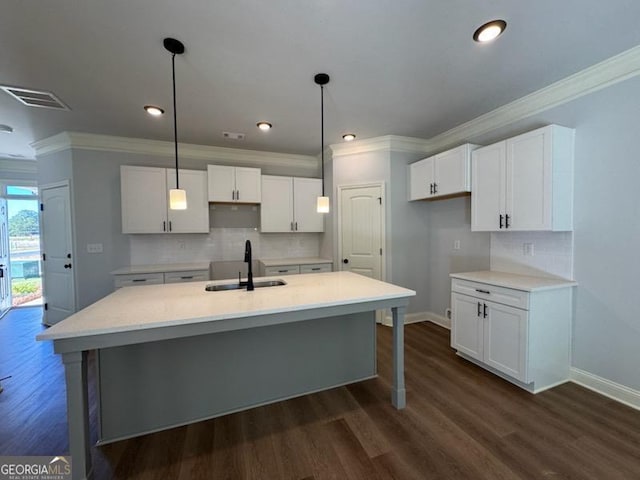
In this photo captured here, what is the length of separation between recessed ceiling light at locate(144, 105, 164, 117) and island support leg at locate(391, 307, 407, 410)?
3114mm

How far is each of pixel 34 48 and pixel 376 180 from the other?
138 inches

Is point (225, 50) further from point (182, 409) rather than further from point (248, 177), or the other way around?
point (182, 409)

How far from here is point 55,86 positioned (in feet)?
7.82

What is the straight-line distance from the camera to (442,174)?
10.8ft

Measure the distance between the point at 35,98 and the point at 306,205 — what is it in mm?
3221

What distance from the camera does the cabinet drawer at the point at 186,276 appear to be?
11.4ft

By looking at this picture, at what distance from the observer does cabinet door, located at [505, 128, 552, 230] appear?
Result: 2311 millimetres

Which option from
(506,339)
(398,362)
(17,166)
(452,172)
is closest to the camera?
(398,362)

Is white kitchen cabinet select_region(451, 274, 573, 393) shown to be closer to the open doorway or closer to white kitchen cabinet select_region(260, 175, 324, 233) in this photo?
white kitchen cabinet select_region(260, 175, 324, 233)

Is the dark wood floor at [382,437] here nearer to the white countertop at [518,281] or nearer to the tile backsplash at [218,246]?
the white countertop at [518,281]

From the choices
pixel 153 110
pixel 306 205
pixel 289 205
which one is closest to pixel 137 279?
pixel 153 110

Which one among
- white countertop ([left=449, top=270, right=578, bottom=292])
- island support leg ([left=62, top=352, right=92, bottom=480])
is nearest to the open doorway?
island support leg ([left=62, top=352, right=92, bottom=480])

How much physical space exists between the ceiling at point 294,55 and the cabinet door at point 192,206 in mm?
837

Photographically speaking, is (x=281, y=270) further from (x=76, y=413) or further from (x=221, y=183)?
(x=76, y=413)
